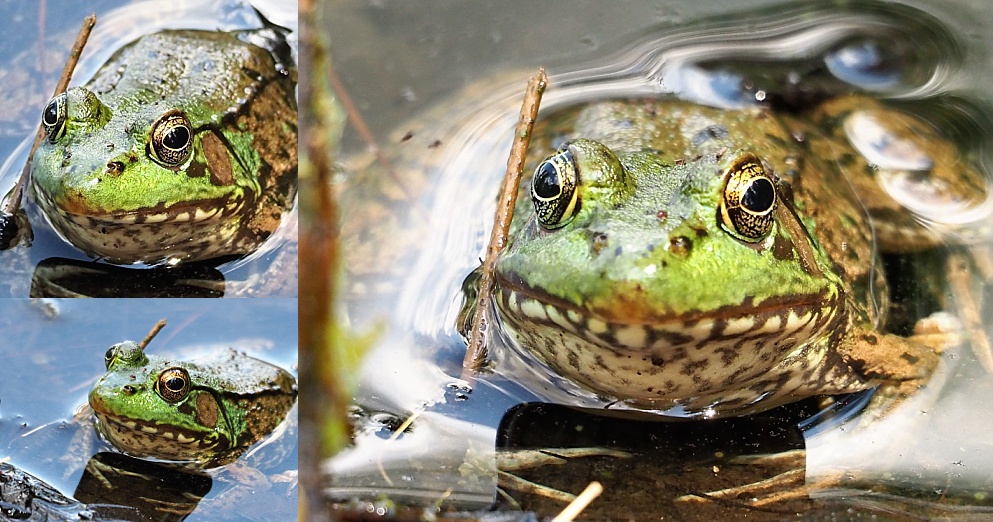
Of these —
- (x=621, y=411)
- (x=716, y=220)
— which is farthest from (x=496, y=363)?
(x=716, y=220)

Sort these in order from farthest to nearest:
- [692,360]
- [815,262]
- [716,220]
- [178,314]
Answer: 1. [178,314]
2. [815,262]
3. [692,360]
4. [716,220]

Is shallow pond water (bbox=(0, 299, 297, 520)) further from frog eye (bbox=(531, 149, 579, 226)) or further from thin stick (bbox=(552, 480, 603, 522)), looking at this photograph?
frog eye (bbox=(531, 149, 579, 226))

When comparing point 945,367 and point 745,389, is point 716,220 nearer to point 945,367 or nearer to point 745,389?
point 745,389

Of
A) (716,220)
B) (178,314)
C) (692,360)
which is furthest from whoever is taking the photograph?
(178,314)

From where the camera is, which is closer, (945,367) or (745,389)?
(745,389)

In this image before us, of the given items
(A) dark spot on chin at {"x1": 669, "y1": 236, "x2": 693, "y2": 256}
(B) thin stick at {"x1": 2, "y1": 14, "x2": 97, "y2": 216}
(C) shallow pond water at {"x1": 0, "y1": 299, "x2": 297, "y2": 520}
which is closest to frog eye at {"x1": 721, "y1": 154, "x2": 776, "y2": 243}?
(A) dark spot on chin at {"x1": 669, "y1": 236, "x2": 693, "y2": 256}
